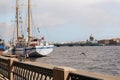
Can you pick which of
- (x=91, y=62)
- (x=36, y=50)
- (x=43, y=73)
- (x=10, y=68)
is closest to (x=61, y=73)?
(x=43, y=73)

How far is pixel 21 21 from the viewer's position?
101 m

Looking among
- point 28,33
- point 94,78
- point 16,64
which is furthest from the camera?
point 28,33

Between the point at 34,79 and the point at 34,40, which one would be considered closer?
the point at 34,79

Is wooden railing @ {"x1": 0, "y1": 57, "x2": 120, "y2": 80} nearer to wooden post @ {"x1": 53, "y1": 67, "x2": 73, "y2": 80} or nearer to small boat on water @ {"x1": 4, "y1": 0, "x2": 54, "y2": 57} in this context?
wooden post @ {"x1": 53, "y1": 67, "x2": 73, "y2": 80}

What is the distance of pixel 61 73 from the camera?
770cm

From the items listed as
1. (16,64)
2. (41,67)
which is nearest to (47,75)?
(41,67)

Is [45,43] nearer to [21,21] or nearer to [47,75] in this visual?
[21,21]

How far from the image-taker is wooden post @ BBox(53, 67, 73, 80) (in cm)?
757

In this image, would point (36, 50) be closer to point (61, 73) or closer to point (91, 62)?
point (91, 62)

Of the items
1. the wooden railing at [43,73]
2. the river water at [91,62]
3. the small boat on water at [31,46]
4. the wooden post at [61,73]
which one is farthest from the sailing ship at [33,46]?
the wooden post at [61,73]

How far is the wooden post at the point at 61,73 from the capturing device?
7574 millimetres

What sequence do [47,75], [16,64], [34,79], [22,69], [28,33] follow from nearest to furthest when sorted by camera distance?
[47,75] → [34,79] → [22,69] → [16,64] → [28,33]

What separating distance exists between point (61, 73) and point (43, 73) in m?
1.44

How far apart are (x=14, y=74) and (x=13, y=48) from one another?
270 feet
